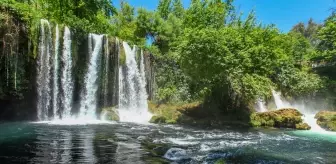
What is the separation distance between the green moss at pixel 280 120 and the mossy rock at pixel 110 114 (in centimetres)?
992

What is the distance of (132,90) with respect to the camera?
94.9 ft

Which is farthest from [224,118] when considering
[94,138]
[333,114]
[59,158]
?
[59,158]

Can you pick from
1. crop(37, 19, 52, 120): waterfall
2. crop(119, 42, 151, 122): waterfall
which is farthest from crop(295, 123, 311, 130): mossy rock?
crop(37, 19, 52, 120): waterfall

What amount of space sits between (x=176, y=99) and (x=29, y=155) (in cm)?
1982

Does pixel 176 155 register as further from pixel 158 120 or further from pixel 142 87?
pixel 142 87

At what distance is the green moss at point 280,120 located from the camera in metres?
23.4

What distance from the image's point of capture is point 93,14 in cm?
3123

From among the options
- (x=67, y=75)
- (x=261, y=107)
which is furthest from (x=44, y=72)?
(x=261, y=107)

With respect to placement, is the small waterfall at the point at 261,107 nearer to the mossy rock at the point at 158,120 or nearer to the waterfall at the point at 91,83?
the mossy rock at the point at 158,120

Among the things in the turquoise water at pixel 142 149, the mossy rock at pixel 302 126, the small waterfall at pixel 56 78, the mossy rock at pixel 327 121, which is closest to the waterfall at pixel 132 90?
the small waterfall at pixel 56 78

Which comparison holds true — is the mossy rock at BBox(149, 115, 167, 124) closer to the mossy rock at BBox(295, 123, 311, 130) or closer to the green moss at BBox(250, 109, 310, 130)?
the green moss at BBox(250, 109, 310, 130)

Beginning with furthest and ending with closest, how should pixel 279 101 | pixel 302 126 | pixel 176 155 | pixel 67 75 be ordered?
pixel 279 101 < pixel 67 75 < pixel 302 126 < pixel 176 155

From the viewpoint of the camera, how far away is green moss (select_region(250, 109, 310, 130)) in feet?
76.8

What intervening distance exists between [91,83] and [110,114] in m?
3.32
